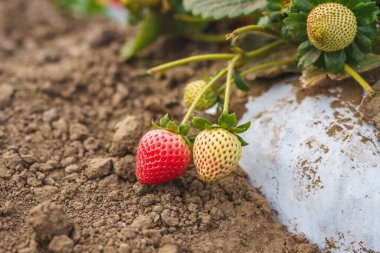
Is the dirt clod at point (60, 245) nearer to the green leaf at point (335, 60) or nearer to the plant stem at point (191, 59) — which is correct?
the plant stem at point (191, 59)

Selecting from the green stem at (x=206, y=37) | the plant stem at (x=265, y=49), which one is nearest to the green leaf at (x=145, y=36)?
A: the green stem at (x=206, y=37)

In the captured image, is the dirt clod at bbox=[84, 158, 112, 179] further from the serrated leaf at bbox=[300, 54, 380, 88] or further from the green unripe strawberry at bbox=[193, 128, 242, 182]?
the serrated leaf at bbox=[300, 54, 380, 88]

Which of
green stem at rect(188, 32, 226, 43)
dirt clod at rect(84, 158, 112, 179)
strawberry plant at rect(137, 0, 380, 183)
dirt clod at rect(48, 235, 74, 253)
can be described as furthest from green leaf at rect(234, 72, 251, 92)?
dirt clod at rect(48, 235, 74, 253)

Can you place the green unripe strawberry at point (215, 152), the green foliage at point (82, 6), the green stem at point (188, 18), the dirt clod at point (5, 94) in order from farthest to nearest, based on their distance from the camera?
the green foliage at point (82, 6) < the green stem at point (188, 18) < the dirt clod at point (5, 94) < the green unripe strawberry at point (215, 152)

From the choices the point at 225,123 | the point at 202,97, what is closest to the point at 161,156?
the point at 225,123

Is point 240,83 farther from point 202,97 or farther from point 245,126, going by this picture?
point 245,126

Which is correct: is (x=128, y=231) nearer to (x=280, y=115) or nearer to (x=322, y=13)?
(x=280, y=115)

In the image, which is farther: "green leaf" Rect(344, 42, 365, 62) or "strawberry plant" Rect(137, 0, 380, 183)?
"green leaf" Rect(344, 42, 365, 62)

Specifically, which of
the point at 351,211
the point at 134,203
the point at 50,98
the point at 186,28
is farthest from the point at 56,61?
the point at 351,211
